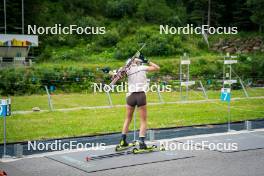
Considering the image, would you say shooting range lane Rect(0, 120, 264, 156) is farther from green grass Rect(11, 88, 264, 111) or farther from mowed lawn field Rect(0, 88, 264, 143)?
green grass Rect(11, 88, 264, 111)

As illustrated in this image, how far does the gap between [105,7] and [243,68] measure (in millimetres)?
21749

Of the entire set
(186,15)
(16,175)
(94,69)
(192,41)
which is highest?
(186,15)

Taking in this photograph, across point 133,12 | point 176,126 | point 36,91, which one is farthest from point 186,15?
point 176,126

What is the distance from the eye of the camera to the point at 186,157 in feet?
34.2

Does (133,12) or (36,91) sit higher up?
(133,12)

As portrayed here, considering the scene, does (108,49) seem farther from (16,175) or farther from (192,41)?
(16,175)

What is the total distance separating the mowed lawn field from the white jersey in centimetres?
313

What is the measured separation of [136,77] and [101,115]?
6.89m

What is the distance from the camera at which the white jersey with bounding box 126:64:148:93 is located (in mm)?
10938

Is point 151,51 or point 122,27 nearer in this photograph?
point 151,51

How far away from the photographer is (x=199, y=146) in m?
11.7

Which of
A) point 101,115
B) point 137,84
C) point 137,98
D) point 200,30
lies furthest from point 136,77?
point 200,30

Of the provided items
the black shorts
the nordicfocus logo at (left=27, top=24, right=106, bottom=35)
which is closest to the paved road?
the black shorts

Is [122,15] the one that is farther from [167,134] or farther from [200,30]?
[167,134]
